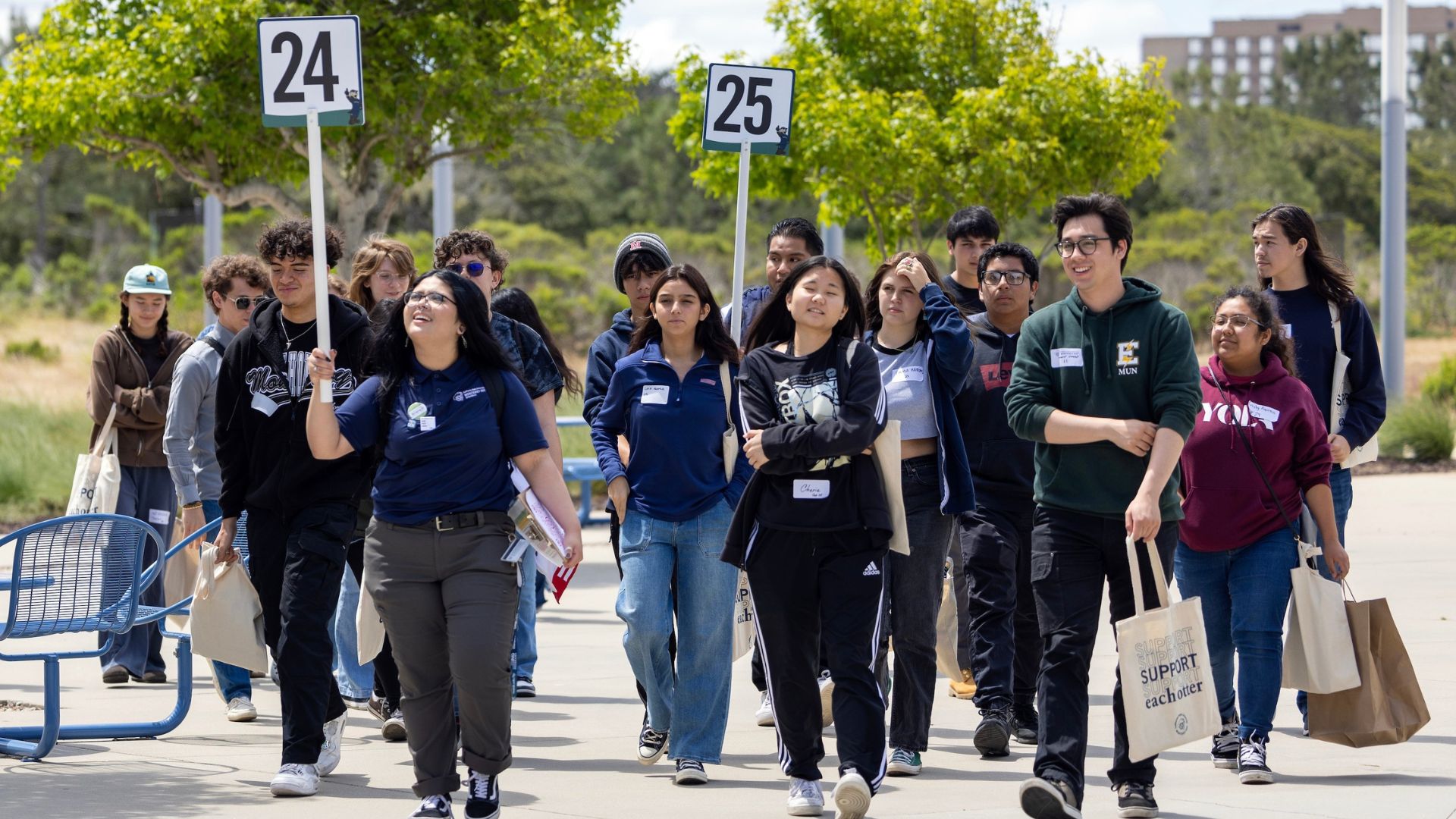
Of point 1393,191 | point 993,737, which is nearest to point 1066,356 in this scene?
point 993,737

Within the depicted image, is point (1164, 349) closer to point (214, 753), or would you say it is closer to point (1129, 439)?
point (1129, 439)

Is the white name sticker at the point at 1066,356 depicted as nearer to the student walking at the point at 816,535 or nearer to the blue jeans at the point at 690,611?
the student walking at the point at 816,535

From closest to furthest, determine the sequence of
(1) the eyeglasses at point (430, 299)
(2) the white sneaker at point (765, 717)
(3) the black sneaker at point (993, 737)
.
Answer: (1) the eyeglasses at point (430, 299) → (3) the black sneaker at point (993, 737) → (2) the white sneaker at point (765, 717)

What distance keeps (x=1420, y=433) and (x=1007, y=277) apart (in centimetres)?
1551

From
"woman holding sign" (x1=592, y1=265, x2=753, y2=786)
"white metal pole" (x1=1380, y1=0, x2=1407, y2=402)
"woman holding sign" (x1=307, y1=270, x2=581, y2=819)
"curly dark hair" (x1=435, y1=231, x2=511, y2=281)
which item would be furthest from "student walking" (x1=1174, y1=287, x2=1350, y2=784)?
"white metal pole" (x1=1380, y1=0, x2=1407, y2=402)

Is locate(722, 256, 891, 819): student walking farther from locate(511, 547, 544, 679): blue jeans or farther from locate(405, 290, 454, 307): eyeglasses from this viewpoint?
locate(511, 547, 544, 679): blue jeans

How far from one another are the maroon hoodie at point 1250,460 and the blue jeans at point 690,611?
1737 millimetres

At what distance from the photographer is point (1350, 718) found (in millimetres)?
6613

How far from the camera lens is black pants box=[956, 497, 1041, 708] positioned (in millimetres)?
7277

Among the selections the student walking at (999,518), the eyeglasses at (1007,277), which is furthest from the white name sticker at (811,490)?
the eyeglasses at (1007,277)

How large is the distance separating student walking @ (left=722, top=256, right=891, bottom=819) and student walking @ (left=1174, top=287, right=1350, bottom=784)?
1.45 meters

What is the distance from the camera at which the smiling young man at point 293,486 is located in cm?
640

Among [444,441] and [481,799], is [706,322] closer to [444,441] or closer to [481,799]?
[444,441]

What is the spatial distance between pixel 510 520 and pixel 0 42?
65.1m
